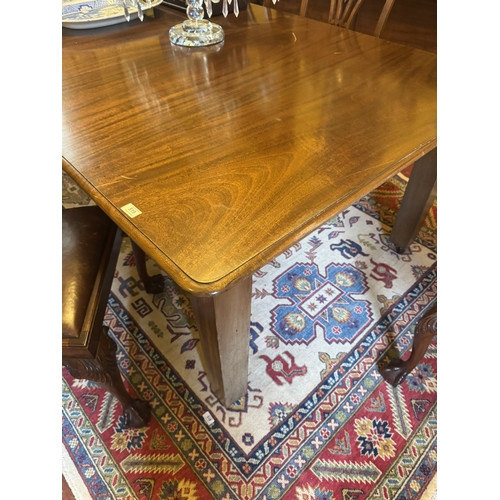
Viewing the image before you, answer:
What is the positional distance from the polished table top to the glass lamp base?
0.03 m

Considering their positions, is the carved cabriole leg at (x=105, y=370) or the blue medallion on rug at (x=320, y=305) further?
the blue medallion on rug at (x=320, y=305)

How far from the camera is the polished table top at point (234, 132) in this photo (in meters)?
0.56

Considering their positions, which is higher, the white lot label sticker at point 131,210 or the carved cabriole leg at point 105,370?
the white lot label sticker at point 131,210

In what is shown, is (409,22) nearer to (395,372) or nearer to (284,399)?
(395,372)

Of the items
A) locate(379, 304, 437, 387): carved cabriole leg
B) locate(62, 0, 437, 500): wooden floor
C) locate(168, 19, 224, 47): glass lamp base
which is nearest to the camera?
locate(379, 304, 437, 387): carved cabriole leg

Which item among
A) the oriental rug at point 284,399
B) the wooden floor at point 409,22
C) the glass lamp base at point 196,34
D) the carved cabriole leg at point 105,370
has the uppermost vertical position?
the glass lamp base at point 196,34

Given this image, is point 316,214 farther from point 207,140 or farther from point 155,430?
point 155,430

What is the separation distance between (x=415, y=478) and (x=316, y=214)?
804mm

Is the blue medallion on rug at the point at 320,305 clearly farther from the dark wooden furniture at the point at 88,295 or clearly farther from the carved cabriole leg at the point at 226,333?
the dark wooden furniture at the point at 88,295

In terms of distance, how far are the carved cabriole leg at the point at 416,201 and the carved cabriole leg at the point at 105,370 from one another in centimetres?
105

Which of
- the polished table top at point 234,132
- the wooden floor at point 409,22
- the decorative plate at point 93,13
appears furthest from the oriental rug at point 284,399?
the wooden floor at point 409,22

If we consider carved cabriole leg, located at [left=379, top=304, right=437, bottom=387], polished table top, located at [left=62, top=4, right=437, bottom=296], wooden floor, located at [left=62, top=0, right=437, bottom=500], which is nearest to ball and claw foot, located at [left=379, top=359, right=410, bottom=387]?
carved cabriole leg, located at [left=379, top=304, right=437, bottom=387]

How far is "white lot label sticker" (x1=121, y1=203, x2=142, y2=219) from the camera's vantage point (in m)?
0.58

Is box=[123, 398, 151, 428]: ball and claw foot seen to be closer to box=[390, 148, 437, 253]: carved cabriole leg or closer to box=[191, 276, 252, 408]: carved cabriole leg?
box=[191, 276, 252, 408]: carved cabriole leg
